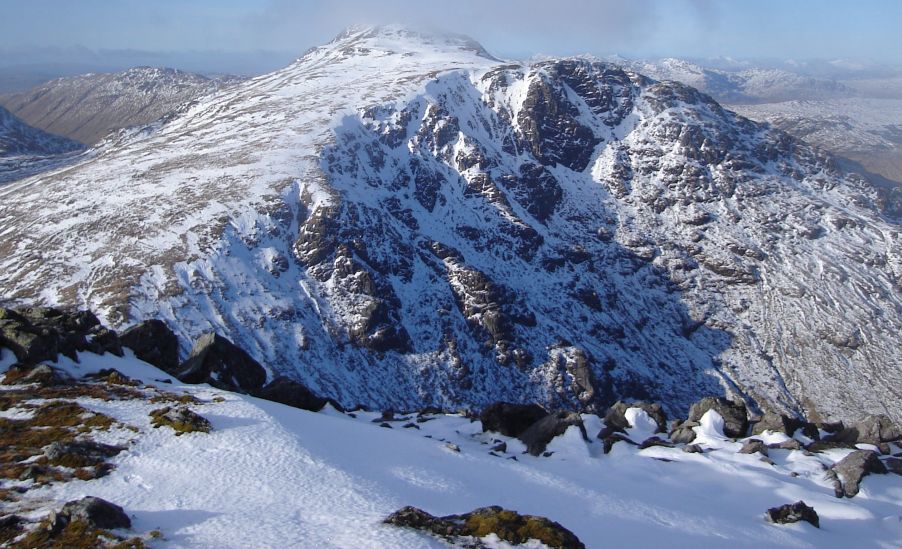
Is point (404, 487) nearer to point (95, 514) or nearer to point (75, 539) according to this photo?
point (95, 514)

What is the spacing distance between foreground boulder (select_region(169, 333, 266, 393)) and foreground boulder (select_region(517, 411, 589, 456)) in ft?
78.5

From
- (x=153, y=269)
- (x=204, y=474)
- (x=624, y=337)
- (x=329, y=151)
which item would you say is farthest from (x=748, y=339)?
(x=204, y=474)

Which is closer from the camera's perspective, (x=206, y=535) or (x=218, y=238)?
(x=206, y=535)

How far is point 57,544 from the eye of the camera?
17844 millimetres

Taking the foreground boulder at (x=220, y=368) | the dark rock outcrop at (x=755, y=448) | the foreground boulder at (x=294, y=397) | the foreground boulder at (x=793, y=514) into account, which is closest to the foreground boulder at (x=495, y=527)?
the foreground boulder at (x=793, y=514)

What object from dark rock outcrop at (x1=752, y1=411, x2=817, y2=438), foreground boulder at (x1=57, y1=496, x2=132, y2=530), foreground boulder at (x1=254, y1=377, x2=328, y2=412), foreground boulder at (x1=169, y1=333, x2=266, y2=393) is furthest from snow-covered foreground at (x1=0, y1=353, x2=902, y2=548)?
foreground boulder at (x1=169, y1=333, x2=266, y2=393)

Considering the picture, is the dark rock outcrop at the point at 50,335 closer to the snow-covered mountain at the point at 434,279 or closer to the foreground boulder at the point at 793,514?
the foreground boulder at the point at 793,514

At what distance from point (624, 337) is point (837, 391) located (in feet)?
177

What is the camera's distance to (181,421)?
2830 cm

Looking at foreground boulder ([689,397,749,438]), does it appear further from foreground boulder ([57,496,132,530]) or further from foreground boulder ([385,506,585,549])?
foreground boulder ([57,496,132,530])

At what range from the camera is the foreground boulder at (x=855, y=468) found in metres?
31.7

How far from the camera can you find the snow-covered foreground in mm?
20688

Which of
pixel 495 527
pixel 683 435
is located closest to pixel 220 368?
pixel 495 527

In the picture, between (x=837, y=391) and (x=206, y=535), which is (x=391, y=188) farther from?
(x=206, y=535)
